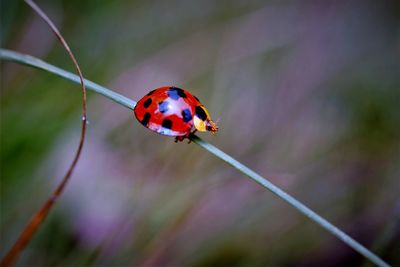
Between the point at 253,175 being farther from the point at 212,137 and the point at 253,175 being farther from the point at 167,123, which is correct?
the point at 212,137

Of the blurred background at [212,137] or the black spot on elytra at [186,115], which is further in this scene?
the blurred background at [212,137]

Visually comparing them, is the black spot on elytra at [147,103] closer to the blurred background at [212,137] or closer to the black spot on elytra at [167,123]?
the black spot on elytra at [167,123]

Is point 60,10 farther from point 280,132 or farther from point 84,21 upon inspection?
point 280,132

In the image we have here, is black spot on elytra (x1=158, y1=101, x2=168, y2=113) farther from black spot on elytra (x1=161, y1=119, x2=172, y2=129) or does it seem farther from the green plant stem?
the green plant stem

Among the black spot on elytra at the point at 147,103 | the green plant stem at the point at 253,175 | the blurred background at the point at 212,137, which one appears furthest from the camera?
the blurred background at the point at 212,137

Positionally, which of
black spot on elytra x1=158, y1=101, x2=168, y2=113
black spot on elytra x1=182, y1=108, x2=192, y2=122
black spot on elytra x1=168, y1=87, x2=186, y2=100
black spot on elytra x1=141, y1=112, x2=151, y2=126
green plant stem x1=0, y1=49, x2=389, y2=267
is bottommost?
green plant stem x1=0, y1=49, x2=389, y2=267

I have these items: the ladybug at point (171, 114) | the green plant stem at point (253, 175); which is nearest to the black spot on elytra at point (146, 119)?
the ladybug at point (171, 114)

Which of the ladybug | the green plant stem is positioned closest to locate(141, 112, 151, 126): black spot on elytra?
the ladybug
